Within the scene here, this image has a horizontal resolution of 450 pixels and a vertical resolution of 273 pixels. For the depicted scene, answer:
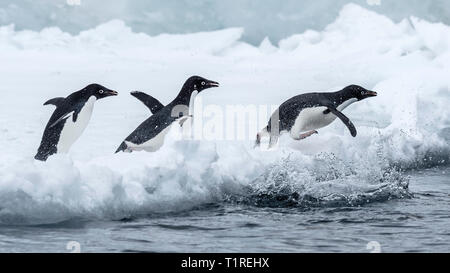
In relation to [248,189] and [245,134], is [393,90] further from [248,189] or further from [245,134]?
[248,189]

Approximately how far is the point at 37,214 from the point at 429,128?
21.3 ft

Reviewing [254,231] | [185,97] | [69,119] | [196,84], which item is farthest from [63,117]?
[254,231]

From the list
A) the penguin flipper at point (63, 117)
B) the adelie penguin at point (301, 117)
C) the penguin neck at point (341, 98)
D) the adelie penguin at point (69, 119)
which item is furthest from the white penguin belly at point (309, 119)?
the penguin flipper at point (63, 117)

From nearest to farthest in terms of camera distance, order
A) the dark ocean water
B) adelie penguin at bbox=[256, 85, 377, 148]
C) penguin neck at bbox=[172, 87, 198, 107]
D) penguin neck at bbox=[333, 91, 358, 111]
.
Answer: the dark ocean water
penguin neck at bbox=[172, 87, 198, 107]
adelie penguin at bbox=[256, 85, 377, 148]
penguin neck at bbox=[333, 91, 358, 111]

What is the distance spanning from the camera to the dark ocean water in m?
4.34

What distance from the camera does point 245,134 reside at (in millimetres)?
9367

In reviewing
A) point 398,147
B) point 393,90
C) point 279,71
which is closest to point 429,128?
point 398,147

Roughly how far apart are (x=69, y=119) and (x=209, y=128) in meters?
3.14

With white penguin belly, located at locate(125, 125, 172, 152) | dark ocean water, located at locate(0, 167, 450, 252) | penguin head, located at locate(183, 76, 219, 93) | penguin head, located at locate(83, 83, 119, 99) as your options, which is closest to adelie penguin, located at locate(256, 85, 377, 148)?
penguin head, located at locate(183, 76, 219, 93)

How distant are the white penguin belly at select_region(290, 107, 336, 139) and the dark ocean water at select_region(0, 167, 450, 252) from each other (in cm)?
176

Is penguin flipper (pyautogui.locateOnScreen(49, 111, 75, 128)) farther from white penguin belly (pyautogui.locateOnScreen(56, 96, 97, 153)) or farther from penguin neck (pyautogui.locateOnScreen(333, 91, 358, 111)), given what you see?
penguin neck (pyautogui.locateOnScreen(333, 91, 358, 111))

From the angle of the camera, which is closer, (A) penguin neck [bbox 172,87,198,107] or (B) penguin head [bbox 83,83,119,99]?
(A) penguin neck [bbox 172,87,198,107]

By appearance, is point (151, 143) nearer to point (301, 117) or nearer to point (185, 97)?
point (185, 97)

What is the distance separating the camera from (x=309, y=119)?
736 cm
